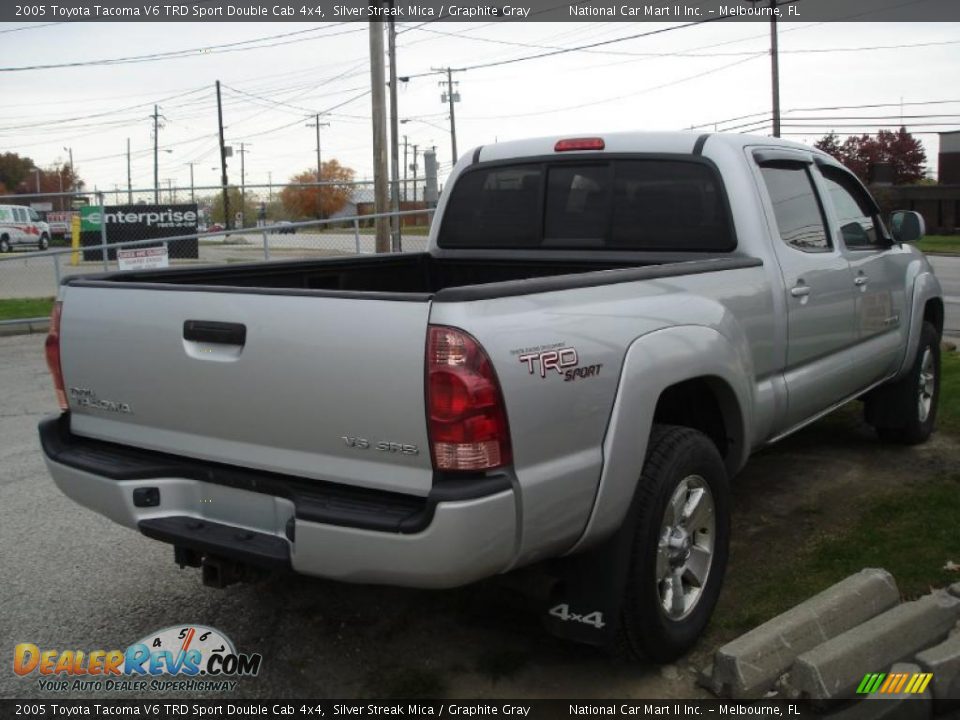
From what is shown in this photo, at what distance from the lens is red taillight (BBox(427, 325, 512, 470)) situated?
111 inches

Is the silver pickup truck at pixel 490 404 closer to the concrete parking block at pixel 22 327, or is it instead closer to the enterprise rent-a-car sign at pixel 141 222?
the concrete parking block at pixel 22 327

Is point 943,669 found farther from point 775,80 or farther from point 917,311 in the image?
point 775,80

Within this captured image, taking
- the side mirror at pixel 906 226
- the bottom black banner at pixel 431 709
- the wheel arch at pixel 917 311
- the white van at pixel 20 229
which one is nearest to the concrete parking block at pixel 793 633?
the bottom black banner at pixel 431 709

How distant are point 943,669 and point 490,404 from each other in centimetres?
188

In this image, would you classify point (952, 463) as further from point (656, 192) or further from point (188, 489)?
point (188, 489)

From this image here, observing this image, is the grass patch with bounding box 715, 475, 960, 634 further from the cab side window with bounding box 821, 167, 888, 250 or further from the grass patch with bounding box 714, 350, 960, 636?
the cab side window with bounding box 821, 167, 888, 250

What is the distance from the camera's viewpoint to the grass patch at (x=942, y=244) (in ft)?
113

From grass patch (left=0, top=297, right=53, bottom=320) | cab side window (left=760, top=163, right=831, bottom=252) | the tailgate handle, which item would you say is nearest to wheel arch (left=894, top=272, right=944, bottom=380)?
cab side window (left=760, top=163, right=831, bottom=252)

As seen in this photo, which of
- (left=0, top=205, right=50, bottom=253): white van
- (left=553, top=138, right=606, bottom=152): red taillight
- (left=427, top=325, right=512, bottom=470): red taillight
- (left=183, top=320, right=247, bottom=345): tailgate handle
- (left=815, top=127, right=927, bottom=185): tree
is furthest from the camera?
(left=815, top=127, right=927, bottom=185): tree

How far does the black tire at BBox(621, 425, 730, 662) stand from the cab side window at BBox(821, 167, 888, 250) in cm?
222

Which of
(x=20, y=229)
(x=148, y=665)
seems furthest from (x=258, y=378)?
(x=20, y=229)

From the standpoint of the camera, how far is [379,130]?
771 inches

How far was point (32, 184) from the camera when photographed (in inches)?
3952

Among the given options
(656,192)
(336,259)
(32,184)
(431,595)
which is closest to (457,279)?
(336,259)
